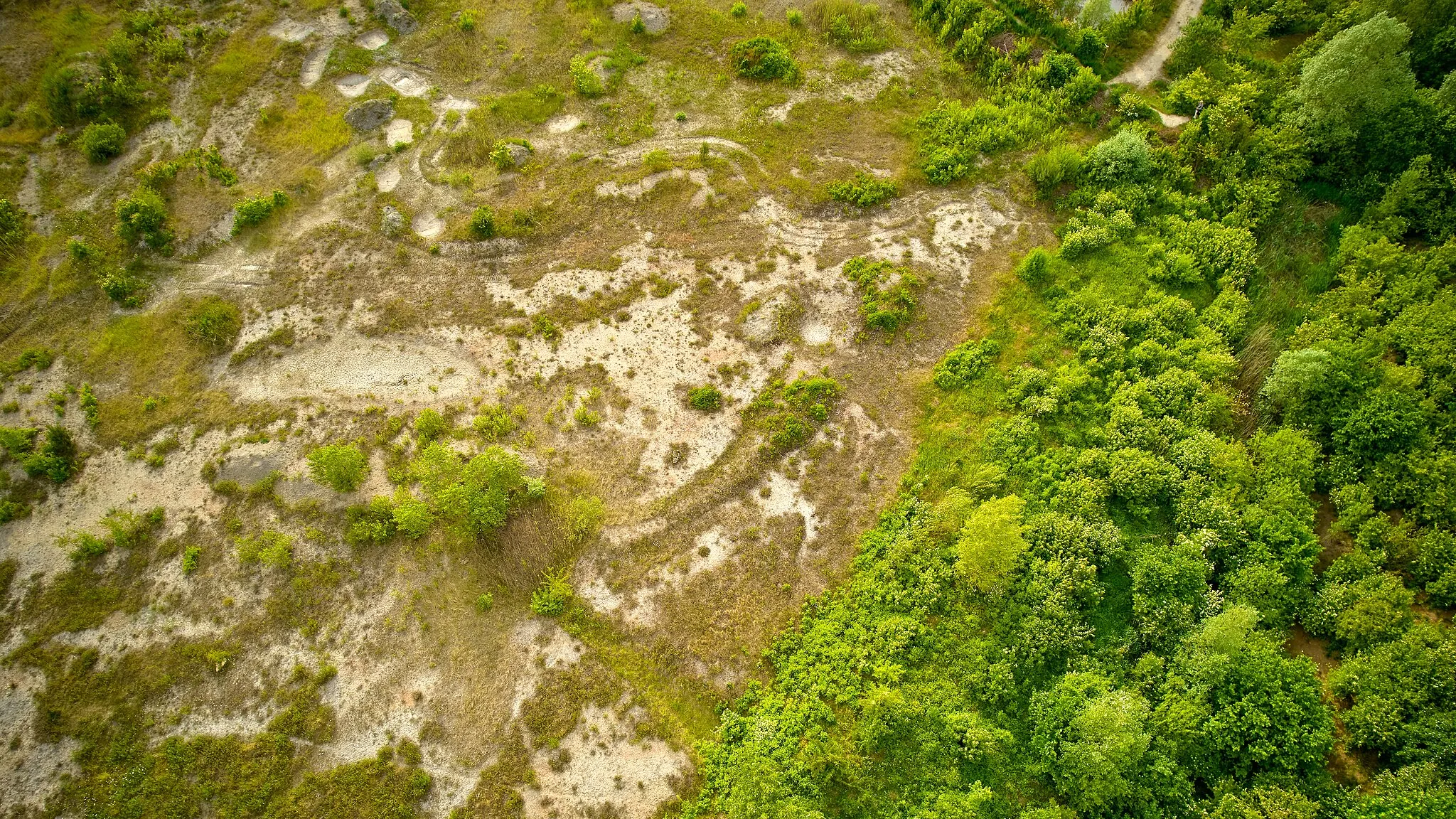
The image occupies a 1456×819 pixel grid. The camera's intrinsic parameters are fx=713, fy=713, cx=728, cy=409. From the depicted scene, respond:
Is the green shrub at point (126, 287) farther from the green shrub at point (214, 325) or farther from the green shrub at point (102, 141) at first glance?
the green shrub at point (102, 141)

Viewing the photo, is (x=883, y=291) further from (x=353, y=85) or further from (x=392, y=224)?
(x=353, y=85)

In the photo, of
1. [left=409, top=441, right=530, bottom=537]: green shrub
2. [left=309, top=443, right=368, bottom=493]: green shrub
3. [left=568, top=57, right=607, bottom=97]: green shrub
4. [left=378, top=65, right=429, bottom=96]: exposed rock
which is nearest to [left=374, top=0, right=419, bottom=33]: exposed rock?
[left=378, top=65, right=429, bottom=96]: exposed rock

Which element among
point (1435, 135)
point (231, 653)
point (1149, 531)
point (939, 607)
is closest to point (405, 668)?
point (231, 653)

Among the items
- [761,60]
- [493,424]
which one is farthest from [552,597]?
[761,60]

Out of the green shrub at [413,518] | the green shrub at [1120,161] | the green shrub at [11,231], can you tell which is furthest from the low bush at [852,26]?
the green shrub at [11,231]

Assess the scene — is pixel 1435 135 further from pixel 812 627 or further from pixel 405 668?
pixel 405 668
